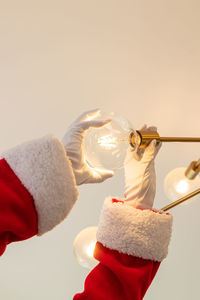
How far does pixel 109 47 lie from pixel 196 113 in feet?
1.26

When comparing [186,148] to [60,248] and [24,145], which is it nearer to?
[60,248]

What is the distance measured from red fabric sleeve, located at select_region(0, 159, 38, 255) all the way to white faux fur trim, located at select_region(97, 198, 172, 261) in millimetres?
146

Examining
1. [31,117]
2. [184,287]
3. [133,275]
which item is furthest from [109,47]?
[184,287]

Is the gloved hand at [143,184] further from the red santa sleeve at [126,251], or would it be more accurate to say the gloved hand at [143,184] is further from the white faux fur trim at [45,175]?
the white faux fur trim at [45,175]

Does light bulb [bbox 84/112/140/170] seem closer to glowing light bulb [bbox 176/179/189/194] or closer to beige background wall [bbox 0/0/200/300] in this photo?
glowing light bulb [bbox 176/179/189/194]

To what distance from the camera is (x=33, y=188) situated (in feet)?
1.54

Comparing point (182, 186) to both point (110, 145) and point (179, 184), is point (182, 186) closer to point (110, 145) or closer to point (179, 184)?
point (179, 184)

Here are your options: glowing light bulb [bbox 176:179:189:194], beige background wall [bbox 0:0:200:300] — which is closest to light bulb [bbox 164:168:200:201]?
glowing light bulb [bbox 176:179:189:194]

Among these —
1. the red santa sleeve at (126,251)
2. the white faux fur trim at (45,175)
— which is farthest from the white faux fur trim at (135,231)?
the white faux fur trim at (45,175)

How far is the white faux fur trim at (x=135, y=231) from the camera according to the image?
0.54 metres

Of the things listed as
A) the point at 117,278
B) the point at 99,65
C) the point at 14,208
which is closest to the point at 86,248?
the point at 117,278

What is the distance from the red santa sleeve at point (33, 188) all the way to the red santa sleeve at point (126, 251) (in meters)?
0.11

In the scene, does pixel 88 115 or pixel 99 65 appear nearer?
pixel 88 115

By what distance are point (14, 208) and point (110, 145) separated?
196mm
